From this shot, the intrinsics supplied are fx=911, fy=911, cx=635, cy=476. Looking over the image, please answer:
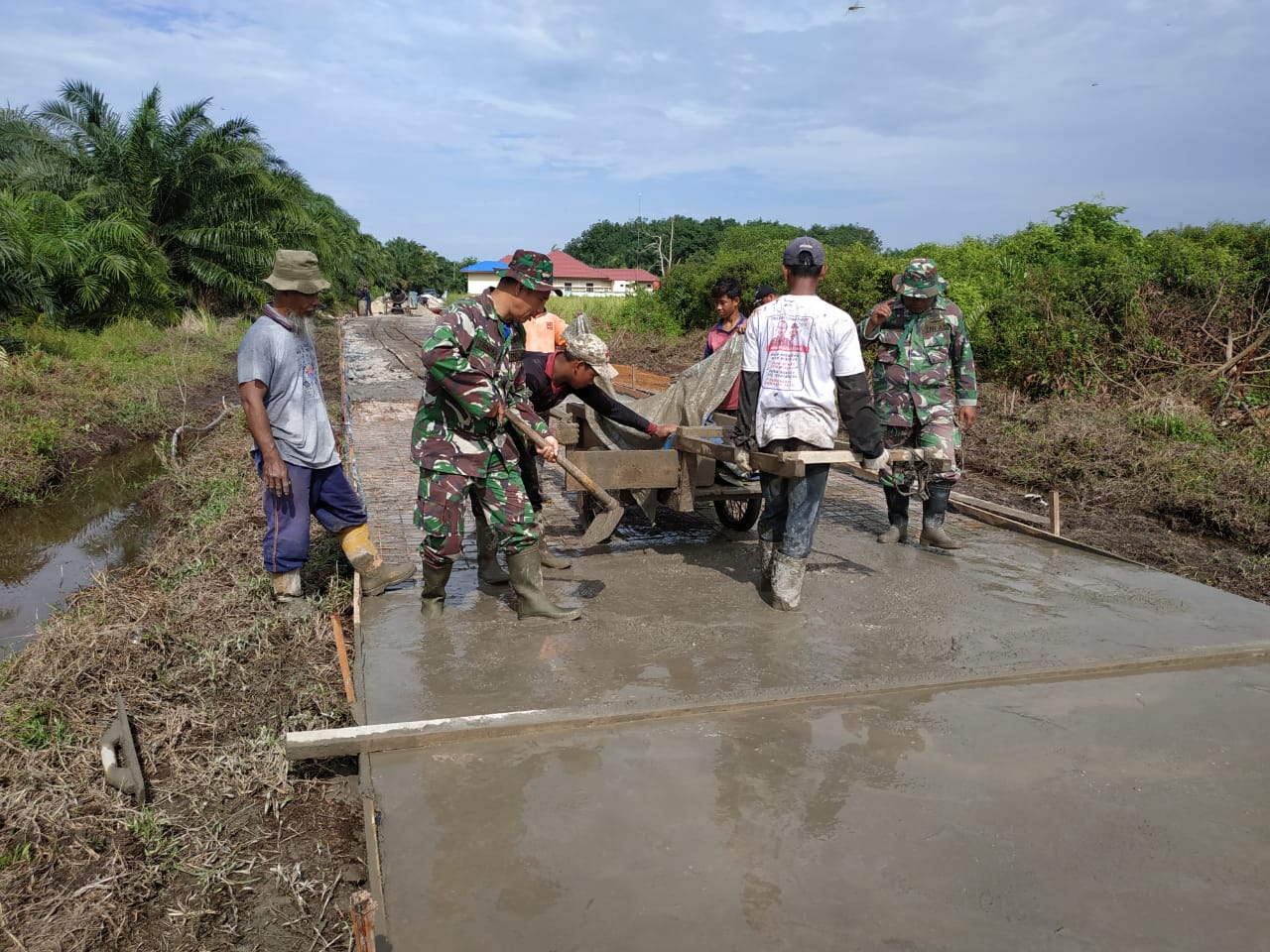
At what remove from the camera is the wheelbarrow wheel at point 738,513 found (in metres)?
5.70

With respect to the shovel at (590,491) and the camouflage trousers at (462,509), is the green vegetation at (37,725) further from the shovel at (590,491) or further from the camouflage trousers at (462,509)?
the shovel at (590,491)

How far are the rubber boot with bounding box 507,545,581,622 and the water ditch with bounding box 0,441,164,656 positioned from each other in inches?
113

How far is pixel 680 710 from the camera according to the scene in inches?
128

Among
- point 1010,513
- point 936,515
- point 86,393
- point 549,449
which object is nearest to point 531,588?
point 549,449

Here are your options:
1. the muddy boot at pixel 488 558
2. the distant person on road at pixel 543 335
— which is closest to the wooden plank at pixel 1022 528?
the distant person on road at pixel 543 335

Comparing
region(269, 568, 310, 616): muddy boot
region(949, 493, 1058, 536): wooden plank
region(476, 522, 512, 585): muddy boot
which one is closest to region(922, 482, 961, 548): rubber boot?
region(949, 493, 1058, 536): wooden plank

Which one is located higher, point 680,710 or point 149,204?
point 149,204

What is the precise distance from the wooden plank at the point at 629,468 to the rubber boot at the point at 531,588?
2.66 ft

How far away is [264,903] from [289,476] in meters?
2.15

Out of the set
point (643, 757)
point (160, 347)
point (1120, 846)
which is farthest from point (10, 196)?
point (1120, 846)

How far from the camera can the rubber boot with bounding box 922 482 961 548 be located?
217 inches

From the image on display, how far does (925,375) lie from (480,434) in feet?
8.99

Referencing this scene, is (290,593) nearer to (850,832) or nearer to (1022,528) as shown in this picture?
(850,832)

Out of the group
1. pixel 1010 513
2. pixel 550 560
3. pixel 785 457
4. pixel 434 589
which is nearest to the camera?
pixel 785 457
